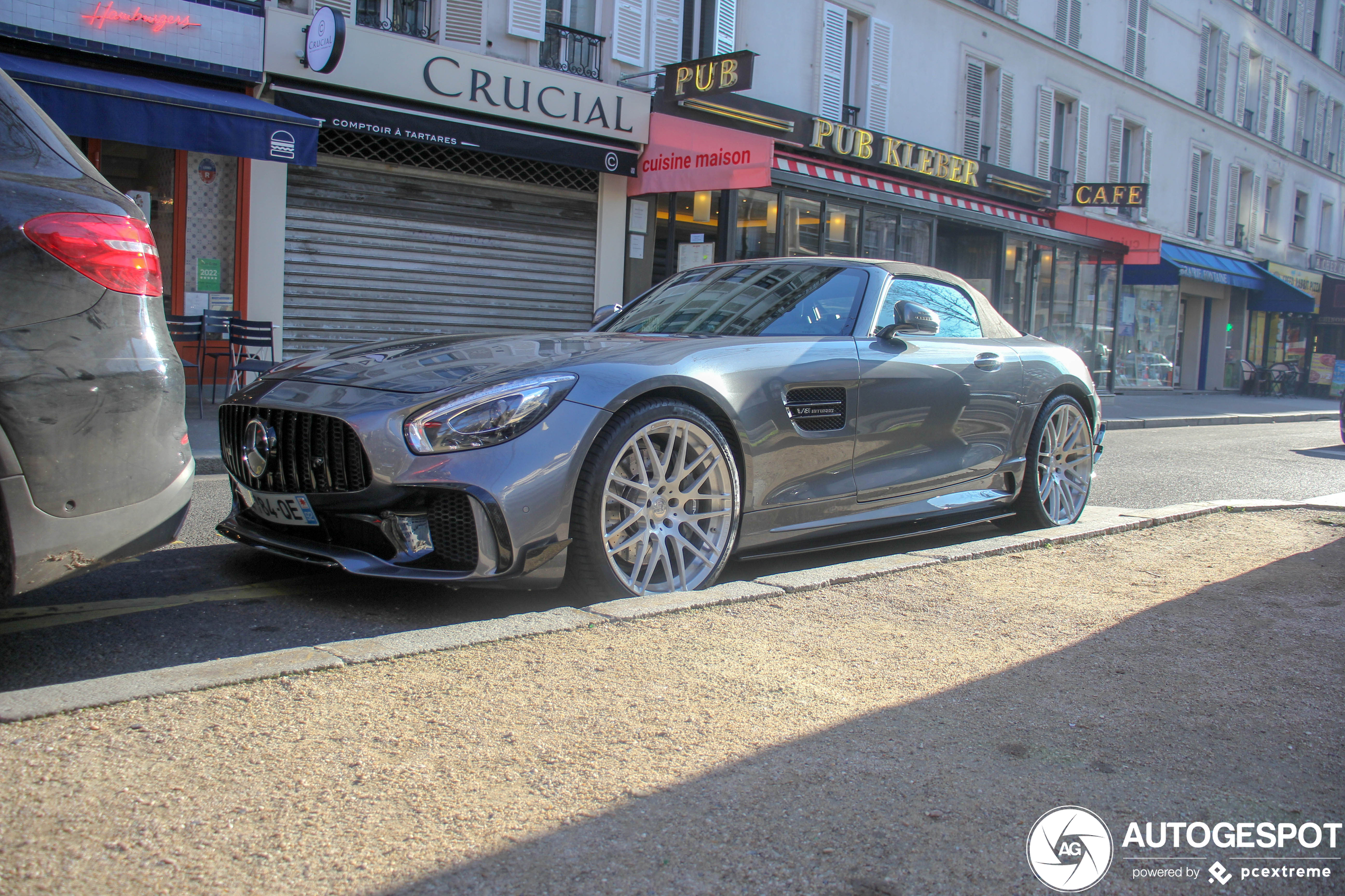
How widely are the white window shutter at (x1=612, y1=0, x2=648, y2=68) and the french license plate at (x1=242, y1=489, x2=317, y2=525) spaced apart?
11858 mm

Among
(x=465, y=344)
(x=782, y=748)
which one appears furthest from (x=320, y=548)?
(x=782, y=748)

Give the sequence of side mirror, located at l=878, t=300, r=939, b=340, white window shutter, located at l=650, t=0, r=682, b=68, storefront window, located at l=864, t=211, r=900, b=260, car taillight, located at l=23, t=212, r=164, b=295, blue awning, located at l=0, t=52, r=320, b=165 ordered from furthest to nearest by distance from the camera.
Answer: storefront window, located at l=864, t=211, r=900, b=260, white window shutter, located at l=650, t=0, r=682, b=68, blue awning, located at l=0, t=52, r=320, b=165, side mirror, located at l=878, t=300, r=939, b=340, car taillight, located at l=23, t=212, r=164, b=295

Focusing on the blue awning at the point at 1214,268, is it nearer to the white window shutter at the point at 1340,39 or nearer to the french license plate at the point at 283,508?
the white window shutter at the point at 1340,39

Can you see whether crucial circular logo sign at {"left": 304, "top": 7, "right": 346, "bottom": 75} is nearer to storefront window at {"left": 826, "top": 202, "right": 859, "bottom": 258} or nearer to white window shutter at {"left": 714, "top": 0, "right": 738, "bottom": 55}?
white window shutter at {"left": 714, "top": 0, "right": 738, "bottom": 55}

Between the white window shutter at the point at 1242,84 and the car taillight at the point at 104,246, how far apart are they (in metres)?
32.8

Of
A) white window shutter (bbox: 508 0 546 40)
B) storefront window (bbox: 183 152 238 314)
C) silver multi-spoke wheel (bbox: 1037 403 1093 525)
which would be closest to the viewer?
silver multi-spoke wheel (bbox: 1037 403 1093 525)

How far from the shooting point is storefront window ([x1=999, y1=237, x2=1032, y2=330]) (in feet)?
68.9

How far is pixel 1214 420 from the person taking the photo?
17422 mm

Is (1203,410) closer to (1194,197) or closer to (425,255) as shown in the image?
(1194,197)

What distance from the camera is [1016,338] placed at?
5547 mm

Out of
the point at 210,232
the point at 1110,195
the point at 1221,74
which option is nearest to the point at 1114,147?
the point at 1110,195

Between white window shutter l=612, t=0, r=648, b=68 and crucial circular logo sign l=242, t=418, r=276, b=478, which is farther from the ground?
white window shutter l=612, t=0, r=648, b=68

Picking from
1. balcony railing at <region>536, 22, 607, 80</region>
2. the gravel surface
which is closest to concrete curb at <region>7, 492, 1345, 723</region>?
the gravel surface

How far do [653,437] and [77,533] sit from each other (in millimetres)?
1773
